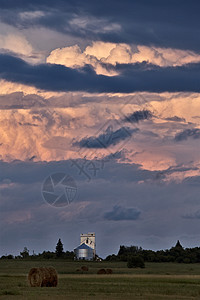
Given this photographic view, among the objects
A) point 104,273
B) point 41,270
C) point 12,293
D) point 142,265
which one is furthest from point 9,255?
point 12,293

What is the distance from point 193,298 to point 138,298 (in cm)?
412

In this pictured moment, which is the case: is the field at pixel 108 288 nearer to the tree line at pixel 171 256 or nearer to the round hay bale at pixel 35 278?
the round hay bale at pixel 35 278

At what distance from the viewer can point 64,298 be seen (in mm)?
40000

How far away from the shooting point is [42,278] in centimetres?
5866

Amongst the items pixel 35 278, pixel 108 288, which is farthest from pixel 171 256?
pixel 108 288

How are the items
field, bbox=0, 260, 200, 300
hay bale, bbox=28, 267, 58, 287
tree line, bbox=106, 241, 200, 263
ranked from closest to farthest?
field, bbox=0, 260, 200, 300 → hay bale, bbox=28, 267, 58, 287 → tree line, bbox=106, 241, 200, 263

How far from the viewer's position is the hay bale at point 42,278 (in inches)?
2312

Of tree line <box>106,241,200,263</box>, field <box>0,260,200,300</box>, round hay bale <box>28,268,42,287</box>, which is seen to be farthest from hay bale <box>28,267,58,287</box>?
tree line <box>106,241,200,263</box>

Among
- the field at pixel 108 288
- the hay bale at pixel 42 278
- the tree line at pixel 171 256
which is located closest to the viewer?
the field at pixel 108 288

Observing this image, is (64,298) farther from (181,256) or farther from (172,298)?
(181,256)

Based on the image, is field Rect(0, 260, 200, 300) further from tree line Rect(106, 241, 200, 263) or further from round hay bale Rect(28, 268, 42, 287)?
tree line Rect(106, 241, 200, 263)

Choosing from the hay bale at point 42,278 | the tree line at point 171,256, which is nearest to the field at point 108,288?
the hay bale at point 42,278

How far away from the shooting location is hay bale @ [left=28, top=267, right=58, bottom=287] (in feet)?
193

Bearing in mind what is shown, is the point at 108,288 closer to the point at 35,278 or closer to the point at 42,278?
the point at 42,278
